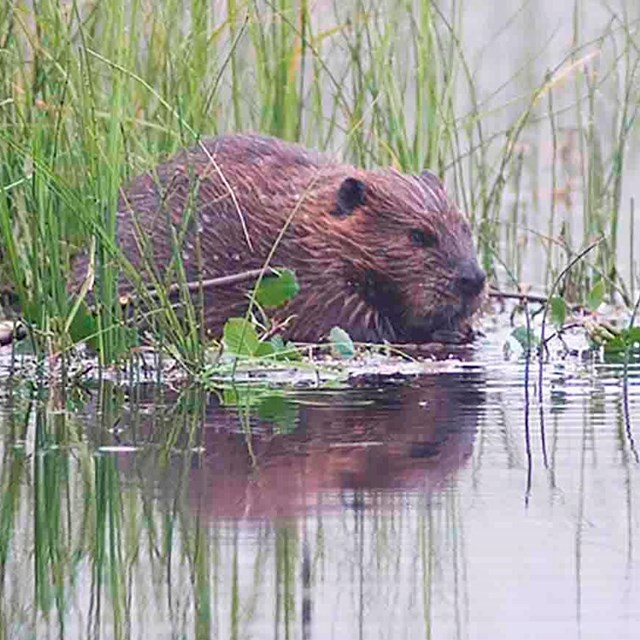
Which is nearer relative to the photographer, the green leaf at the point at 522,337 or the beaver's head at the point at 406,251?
the green leaf at the point at 522,337

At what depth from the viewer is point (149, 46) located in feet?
23.4

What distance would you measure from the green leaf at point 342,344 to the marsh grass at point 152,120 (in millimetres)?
375

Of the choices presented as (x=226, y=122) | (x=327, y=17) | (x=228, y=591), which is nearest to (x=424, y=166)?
(x=226, y=122)

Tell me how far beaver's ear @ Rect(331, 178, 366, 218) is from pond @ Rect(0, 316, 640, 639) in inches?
46.1

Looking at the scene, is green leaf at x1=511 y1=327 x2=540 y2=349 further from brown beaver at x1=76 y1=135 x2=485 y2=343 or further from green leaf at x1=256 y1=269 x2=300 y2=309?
green leaf at x1=256 y1=269 x2=300 y2=309

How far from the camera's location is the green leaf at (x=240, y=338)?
19.8 feet

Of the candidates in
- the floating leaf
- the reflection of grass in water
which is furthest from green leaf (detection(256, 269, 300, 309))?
the reflection of grass in water

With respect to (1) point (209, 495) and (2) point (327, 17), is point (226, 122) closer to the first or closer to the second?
(2) point (327, 17)

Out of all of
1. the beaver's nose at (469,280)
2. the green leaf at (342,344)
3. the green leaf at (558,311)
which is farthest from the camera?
the beaver's nose at (469,280)

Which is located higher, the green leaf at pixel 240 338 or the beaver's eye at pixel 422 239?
the beaver's eye at pixel 422 239

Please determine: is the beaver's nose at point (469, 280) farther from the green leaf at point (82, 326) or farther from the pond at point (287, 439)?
the green leaf at point (82, 326)

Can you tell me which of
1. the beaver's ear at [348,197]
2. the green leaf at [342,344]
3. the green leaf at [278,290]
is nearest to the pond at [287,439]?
the green leaf at [342,344]

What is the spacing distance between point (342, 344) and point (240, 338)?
521 mm

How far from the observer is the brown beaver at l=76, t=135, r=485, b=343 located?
6898mm
